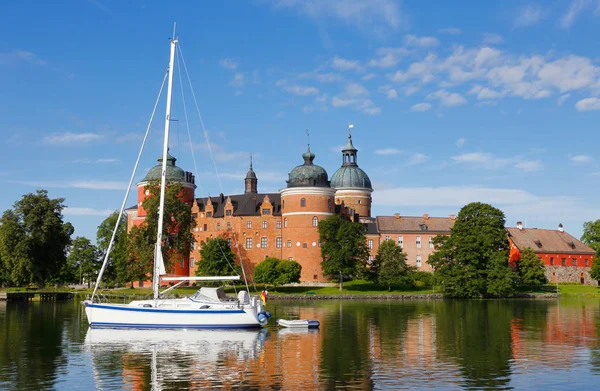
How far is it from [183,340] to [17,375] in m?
11.5

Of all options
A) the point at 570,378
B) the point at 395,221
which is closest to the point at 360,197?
the point at 395,221

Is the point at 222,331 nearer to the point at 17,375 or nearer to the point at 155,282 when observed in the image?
the point at 155,282

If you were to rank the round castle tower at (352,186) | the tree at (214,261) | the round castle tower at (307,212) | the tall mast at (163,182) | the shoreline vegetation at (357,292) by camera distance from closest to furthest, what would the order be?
the tall mast at (163,182)
the shoreline vegetation at (357,292)
the tree at (214,261)
the round castle tower at (307,212)
the round castle tower at (352,186)

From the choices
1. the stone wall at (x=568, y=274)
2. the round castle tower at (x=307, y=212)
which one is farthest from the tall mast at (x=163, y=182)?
the stone wall at (x=568, y=274)

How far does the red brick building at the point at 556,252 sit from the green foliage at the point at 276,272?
125 ft

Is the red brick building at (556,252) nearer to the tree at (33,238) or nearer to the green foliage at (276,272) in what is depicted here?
the green foliage at (276,272)

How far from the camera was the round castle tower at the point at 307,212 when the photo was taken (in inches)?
3954

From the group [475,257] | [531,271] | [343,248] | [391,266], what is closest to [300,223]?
[343,248]

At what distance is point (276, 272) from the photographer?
9094 centimetres

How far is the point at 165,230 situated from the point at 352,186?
4722 cm

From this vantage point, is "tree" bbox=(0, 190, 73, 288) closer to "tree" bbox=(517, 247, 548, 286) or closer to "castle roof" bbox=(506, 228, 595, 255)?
"tree" bbox=(517, 247, 548, 286)

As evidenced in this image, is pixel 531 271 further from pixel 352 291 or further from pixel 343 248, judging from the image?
pixel 343 248

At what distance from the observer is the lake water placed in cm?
2436

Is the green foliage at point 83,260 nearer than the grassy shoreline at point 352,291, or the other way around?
the grassy shoreline at point 352,291
